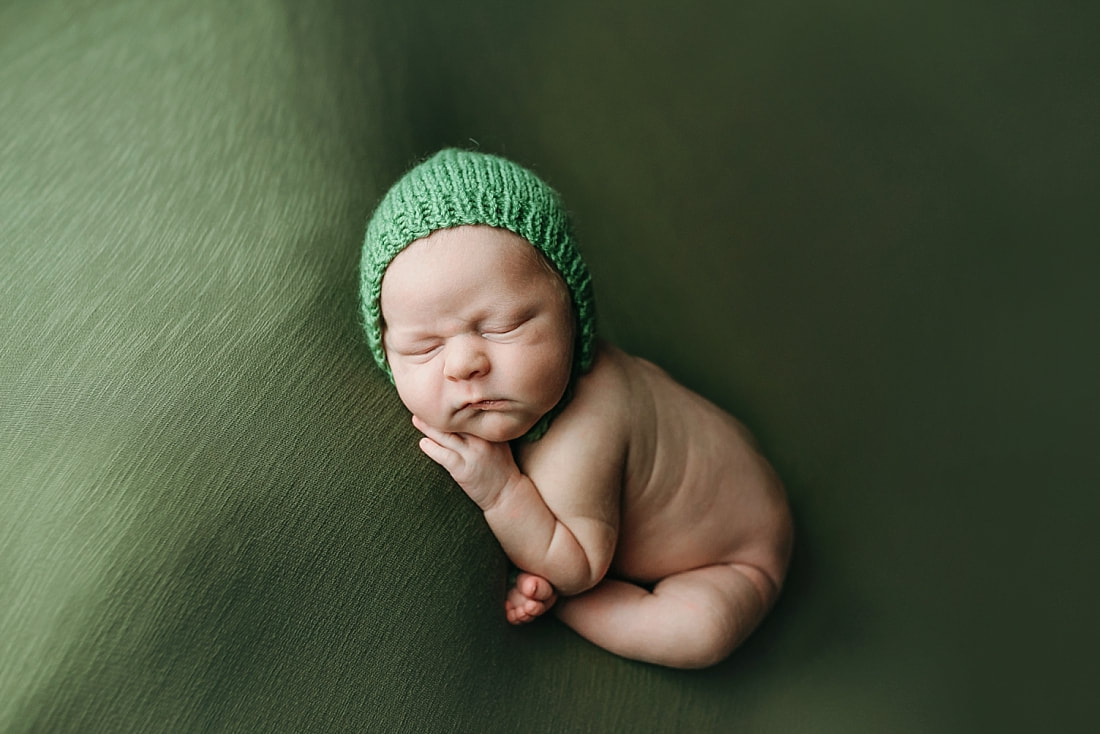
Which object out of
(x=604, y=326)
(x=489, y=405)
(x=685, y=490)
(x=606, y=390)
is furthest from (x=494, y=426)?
(x=604, y=326)

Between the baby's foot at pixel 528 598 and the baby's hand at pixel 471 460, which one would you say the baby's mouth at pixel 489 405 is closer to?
the baby's hand at pixel 471 460

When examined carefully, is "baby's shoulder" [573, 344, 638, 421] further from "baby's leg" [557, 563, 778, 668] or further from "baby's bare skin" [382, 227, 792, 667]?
"baby's leg" [557, 563, 778, 668]

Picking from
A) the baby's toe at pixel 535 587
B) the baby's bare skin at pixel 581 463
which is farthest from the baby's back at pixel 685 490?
the baby's toe at pixel 535 587

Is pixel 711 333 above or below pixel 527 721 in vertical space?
above

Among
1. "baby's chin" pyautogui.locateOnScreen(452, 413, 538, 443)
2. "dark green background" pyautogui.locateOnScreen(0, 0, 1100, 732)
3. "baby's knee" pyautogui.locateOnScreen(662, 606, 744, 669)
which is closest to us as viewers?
"dark green background" pyautogui.locateOnScreen(0, 0, 1100, 732)

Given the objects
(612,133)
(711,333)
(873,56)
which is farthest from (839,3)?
(711,333)

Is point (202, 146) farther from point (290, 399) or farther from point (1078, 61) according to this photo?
point (1078, 61)

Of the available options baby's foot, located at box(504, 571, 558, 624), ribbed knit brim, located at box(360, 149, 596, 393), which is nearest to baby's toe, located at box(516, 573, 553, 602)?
baby's foot, located at box(504, 571, 558, 624)

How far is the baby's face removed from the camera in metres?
0.77

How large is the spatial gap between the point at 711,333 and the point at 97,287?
0.79 metres

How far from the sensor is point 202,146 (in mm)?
950

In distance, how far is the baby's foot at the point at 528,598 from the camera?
871 millimetres

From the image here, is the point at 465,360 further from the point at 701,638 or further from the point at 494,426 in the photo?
the point at 701,638

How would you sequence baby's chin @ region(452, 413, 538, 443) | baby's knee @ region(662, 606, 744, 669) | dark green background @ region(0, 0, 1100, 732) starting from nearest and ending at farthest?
dark green background @ region(0, 0, 1100, 732) < baby's chin @ region(452, 413, 538, 443) < baby's knee @ region(662, 606, 744, 669)
